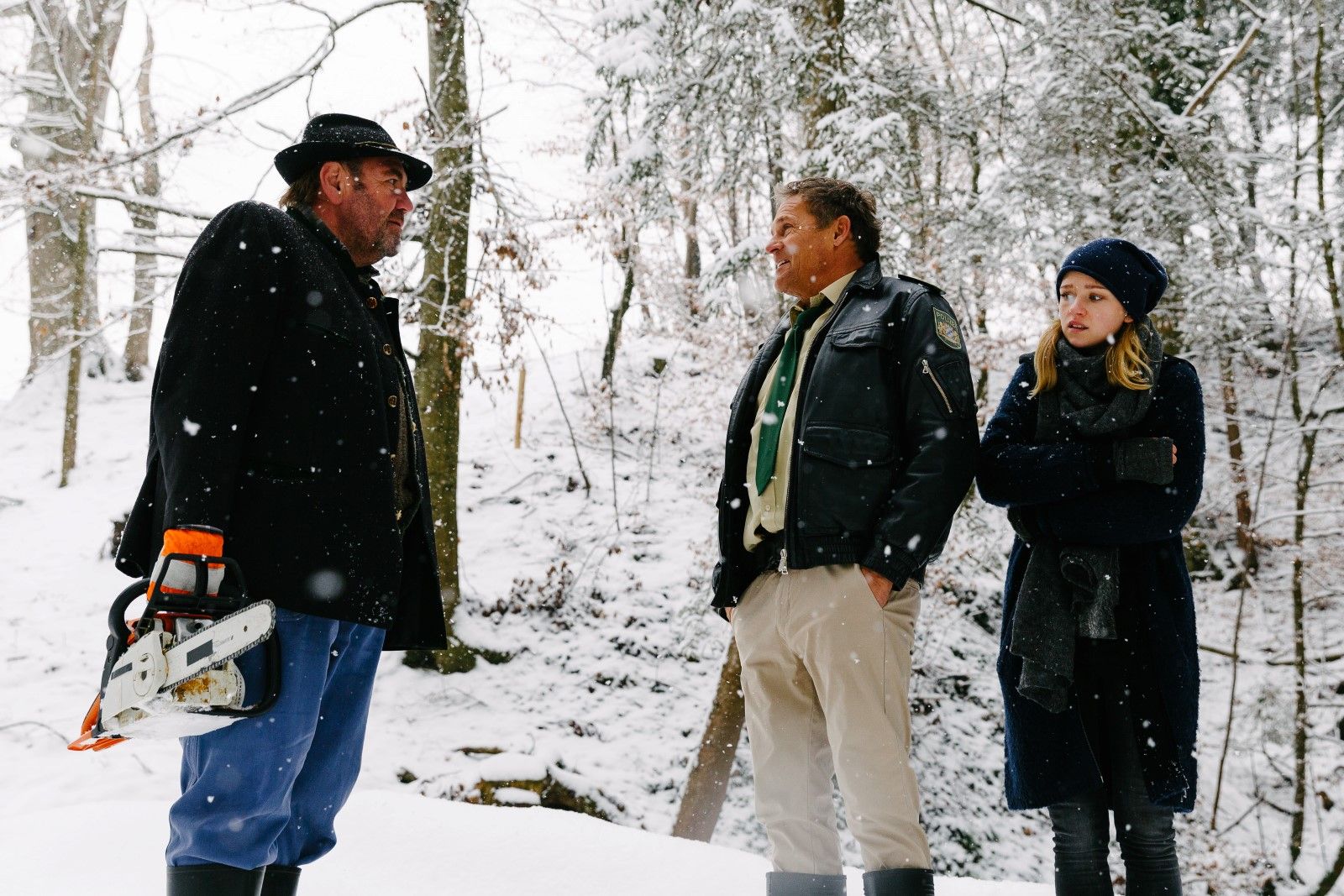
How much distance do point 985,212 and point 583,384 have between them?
367 inches

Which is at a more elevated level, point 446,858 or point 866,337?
point 866,337

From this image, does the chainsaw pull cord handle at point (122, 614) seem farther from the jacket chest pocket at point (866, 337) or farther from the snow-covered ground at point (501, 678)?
the jacket chest pocket at point (866, 337)

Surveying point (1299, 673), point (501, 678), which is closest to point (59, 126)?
point (501, 678)

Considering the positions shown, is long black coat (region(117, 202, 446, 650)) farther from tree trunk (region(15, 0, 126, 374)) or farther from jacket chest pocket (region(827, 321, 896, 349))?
tree trunk (region(15, 0, 126, 374))

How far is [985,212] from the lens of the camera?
770cm

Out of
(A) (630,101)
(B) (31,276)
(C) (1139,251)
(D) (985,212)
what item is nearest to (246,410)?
(C) (1139,251)

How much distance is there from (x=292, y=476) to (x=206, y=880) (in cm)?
79

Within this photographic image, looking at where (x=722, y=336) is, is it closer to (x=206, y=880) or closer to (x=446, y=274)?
(x=446, y=274)

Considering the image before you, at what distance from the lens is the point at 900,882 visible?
85.9 inches

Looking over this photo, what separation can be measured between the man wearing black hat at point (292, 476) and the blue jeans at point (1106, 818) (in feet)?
6.13

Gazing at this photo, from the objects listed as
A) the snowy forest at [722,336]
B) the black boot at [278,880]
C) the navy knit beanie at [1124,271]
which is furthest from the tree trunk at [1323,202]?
the black boot at [278,880]

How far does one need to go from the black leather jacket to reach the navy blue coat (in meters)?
0.30

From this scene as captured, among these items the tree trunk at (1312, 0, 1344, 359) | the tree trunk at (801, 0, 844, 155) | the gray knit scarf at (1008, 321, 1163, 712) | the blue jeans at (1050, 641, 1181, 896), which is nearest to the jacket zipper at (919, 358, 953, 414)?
the gray knit scarf at (1008, 321, 1163, 712)

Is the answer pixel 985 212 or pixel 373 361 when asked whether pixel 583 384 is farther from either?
pixel 373 361
